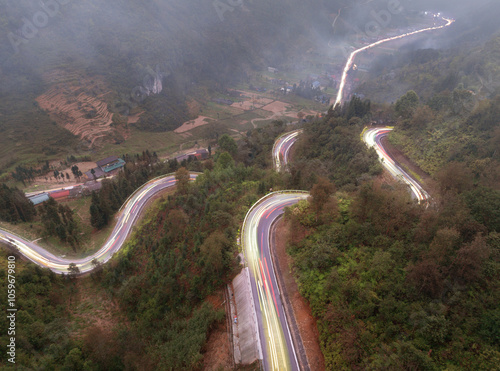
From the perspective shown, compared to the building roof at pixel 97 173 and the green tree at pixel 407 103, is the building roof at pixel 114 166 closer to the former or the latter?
the building roof at pixel 97 173

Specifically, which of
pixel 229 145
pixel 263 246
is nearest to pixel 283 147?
pixel 229 145

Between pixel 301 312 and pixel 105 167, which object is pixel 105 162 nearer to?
pixel 105 167

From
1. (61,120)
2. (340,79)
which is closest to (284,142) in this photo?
(61,120)

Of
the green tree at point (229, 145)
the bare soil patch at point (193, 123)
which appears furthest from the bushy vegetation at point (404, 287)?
the bare soil patch at point (193, 123)

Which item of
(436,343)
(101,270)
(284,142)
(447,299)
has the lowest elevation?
(101,270)

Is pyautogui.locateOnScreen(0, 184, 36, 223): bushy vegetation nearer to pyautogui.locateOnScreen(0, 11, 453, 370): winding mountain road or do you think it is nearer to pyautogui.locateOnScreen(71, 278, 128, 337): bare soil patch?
pyautogui.locateOnScreen(0, 11, 453, 370): winding mountain road

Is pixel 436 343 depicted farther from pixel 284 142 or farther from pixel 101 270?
pixel 284 142
